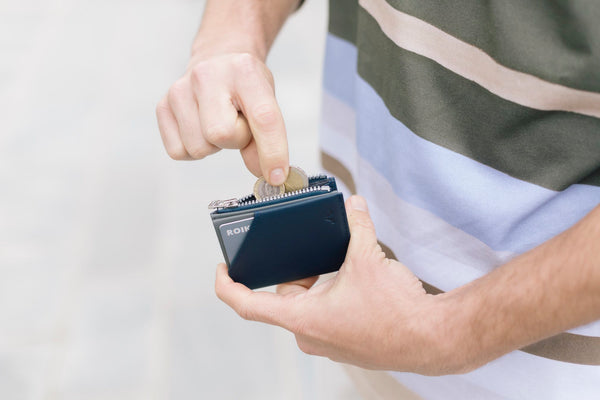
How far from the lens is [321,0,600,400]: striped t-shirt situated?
2.32 ft

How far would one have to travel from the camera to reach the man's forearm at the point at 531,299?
2.12 feet

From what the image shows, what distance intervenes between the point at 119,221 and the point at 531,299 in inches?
74.9

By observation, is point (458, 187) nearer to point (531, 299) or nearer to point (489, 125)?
point (489, 125)

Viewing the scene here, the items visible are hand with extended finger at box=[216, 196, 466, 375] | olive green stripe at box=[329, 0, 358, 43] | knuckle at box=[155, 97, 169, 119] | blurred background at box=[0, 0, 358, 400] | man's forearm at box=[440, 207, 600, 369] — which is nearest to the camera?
man's forearm at box=[440, 207, 600, 369]

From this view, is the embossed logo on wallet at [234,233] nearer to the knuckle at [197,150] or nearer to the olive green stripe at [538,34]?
the knuckle at [197,150]

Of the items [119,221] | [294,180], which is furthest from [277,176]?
[119,221]

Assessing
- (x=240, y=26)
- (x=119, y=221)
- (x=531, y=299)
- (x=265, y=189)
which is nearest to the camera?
(x=531, y=299)

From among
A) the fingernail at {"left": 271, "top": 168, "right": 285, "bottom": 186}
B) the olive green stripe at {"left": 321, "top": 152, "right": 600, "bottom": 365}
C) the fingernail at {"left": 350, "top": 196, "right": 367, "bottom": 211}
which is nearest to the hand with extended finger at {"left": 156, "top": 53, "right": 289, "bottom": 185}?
the fingernail at {"left": 271, "top": 168, "right": 285, "bottom": 186}

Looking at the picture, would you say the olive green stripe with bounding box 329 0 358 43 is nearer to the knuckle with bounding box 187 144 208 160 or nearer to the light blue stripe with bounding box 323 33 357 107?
the light blue stripe with bounding box 323 33 357 107

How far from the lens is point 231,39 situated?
1048 mm

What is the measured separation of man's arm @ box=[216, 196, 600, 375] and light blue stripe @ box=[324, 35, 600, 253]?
0.09 meters

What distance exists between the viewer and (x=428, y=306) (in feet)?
2.52

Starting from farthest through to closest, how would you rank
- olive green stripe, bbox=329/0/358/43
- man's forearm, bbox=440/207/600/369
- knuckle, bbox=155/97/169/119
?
olive green stripe, bbox=329/0/358/43 < knuckle, bbox=155/97/169/119 < man's forearm, bbox=440/207/600/369

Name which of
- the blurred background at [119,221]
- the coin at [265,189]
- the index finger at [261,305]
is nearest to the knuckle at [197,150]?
the coin at [265,189]
